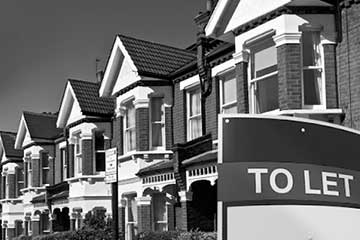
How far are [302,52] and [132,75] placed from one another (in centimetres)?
964

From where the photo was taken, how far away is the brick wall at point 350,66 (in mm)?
11109

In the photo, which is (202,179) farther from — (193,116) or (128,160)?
(128,160)

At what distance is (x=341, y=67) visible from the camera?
1166 centimetres

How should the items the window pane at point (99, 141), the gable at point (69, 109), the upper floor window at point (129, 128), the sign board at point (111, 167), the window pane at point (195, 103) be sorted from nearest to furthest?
the sign board at point (111, 167) → the window pane at point (195, 103) → the upper floor window at point (129, 128) → the window pane at point (99, 141) → the gable at point (69, 109)

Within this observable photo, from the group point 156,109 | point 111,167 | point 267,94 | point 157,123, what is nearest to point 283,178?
point 111,167

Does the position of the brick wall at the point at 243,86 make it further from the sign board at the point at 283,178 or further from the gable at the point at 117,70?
the sign board at the point at 283,178

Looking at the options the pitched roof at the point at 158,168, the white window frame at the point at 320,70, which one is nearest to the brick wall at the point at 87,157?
the pitched roof at the point at 158,168

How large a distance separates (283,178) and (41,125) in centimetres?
3232

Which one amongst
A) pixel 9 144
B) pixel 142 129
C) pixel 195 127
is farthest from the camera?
pixel 9 144

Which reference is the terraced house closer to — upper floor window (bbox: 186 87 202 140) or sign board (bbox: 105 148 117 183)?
upper floor window (bbox: 186 87 202 140)

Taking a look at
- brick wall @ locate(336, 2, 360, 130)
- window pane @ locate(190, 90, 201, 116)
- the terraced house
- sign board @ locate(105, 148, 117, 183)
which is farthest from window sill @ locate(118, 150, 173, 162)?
sign board @ locate(105, 148, 117, 183)

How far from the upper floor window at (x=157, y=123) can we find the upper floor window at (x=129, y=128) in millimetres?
805

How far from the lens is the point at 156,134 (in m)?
20.2

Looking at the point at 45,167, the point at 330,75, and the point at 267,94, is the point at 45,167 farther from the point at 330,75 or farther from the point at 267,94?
the point at 330,75
